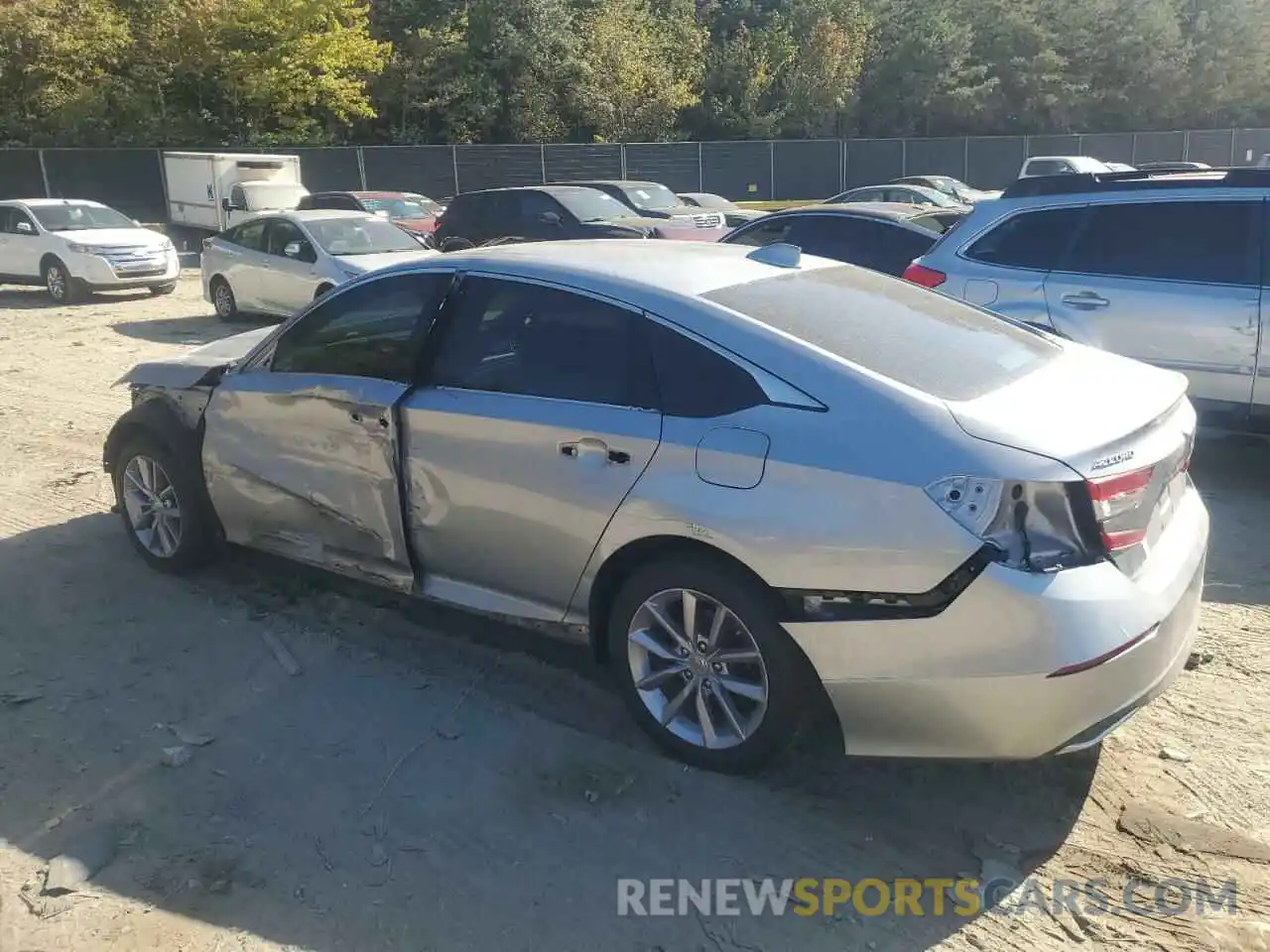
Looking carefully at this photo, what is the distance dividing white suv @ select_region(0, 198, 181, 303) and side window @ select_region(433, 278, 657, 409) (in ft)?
48.0

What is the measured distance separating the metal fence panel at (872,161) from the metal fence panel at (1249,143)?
15298 millimetres

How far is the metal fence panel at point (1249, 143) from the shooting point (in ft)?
145

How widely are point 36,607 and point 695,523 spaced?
11.2 feet

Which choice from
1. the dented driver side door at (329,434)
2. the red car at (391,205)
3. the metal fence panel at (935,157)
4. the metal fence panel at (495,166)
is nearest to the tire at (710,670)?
the dented driver side door at (329,434)

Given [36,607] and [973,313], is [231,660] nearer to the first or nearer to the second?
[36,607]

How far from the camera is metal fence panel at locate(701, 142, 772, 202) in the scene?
119ft

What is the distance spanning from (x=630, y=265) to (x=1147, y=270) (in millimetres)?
4000

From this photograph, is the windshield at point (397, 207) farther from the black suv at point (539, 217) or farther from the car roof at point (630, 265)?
the car roof at point (630, 265)

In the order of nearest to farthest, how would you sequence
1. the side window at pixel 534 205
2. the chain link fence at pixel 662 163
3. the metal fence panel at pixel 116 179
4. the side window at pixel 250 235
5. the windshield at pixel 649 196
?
the side window at pixel 250 235
the side window at pixel 534 205
the windshield at pixel 649 196
the metal fence panel at pixel 116 179
the chain link fence at pixel 662 163

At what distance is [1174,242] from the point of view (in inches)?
259

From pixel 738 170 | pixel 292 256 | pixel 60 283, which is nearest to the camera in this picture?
pixel 292 256

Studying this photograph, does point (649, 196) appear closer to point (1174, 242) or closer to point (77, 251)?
point (77, 251)

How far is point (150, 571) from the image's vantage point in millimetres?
5520

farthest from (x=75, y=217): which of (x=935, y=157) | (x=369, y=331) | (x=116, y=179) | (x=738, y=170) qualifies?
(x=935, y=157)
